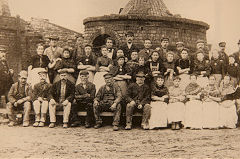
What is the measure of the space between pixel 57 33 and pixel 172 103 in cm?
916

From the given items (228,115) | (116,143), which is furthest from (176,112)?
(116,143)

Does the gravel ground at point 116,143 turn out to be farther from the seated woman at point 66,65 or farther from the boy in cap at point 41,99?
the seated woman at point 66,65

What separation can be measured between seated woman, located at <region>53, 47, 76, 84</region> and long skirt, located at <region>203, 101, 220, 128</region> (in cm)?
253

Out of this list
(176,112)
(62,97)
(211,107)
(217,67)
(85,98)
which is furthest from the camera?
(217,67)

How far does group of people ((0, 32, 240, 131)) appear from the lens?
224 inches

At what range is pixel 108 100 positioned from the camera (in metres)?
5.80

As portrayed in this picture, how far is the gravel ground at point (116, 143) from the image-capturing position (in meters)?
4.21

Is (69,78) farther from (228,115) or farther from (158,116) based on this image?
(228,115)

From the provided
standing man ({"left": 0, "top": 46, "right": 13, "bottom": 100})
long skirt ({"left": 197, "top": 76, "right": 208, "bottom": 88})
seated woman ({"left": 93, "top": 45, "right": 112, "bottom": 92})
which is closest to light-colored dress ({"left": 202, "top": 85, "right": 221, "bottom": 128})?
long skirt ({"left": 197, "top": 76, "right": 208, "bottom": 88})

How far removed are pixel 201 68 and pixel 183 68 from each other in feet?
1.14

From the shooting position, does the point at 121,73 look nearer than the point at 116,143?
No

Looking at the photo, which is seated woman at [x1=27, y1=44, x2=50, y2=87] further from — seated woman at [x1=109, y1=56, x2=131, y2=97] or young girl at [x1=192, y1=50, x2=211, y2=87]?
young girl at [x1=192, y1=50, x2=211, y2=87]

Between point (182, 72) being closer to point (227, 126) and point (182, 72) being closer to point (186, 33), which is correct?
point (227, 126)

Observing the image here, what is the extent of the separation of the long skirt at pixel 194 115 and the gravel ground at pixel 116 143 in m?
0.19
